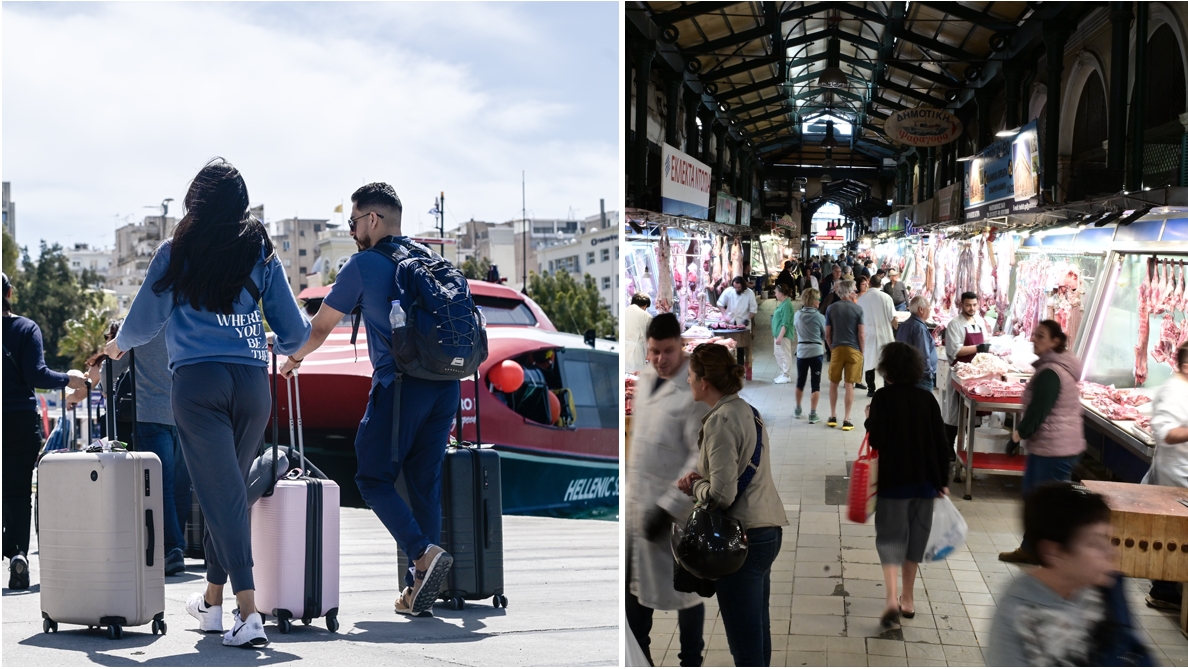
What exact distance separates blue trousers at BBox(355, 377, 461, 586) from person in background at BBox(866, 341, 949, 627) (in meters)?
1.05

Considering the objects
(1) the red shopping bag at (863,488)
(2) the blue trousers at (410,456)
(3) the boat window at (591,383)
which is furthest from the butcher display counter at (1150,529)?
(3) the boat window at (591,383)

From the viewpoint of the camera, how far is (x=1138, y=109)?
257 centimetres

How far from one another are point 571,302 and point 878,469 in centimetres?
3239

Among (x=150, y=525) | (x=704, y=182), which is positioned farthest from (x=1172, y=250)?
(x=150, y=525)

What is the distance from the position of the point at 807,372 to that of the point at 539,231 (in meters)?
76.5

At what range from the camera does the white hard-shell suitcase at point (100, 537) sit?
2.24m

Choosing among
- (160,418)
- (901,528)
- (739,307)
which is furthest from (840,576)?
(160,418)

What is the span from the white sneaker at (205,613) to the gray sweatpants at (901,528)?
1.49 m

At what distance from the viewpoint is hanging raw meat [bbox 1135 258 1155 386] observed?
231 cm

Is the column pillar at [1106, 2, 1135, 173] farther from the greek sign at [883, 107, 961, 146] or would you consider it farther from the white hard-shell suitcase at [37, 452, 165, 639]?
the white hard-shell suitcase at [37, 452, 165, 639]

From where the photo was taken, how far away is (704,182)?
233cm

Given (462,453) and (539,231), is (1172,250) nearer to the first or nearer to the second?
(462,453)

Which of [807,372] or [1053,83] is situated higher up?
[1053,83]

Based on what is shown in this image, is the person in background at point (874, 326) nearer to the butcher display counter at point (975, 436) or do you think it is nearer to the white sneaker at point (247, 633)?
the butcher display counter at point (975, 436)
